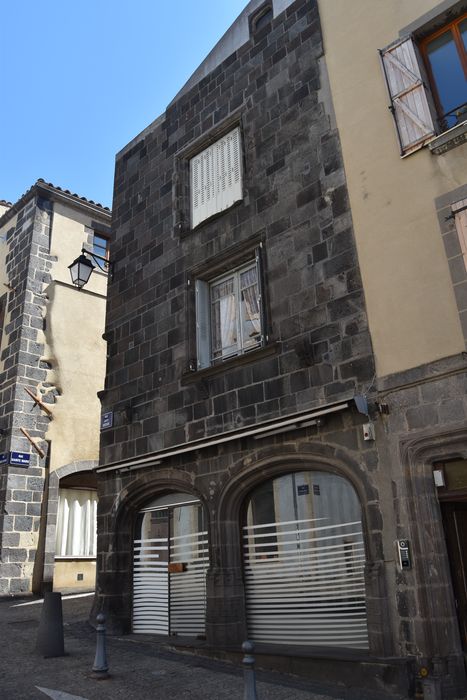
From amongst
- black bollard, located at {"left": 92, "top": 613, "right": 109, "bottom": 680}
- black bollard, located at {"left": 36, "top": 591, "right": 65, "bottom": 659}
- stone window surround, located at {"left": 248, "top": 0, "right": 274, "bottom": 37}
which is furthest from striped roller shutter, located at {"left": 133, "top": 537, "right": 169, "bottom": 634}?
stone window surround, located at {"left": 248, "top": 0, "right": 274, "bottom": 37}

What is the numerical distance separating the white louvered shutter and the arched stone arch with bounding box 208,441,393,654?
12.1 ft

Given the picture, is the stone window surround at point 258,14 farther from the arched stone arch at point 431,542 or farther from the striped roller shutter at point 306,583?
the striped roller shutter at point 306,583

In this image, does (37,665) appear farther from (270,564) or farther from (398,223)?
(398,223)

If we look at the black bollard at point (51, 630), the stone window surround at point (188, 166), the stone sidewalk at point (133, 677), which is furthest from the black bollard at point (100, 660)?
the stone window surround at point (188, 166)

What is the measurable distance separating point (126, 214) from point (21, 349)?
Answer: 4.20 metres

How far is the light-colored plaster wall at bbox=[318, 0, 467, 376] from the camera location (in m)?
6.41

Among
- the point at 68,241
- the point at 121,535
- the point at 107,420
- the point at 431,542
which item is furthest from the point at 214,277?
the point at 68,241

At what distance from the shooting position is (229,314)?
901cm

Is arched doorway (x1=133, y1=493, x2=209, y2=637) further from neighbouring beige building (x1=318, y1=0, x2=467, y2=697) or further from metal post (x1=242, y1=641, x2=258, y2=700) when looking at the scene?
metal post (x1=242, y1=641, x2=258, y2=700)

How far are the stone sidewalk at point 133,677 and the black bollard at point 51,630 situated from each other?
125 mm

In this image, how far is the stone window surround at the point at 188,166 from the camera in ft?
31.7

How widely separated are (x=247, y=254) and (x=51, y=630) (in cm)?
552

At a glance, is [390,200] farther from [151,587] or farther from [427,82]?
[151,587]

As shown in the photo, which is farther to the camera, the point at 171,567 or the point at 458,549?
the point at 171,567
